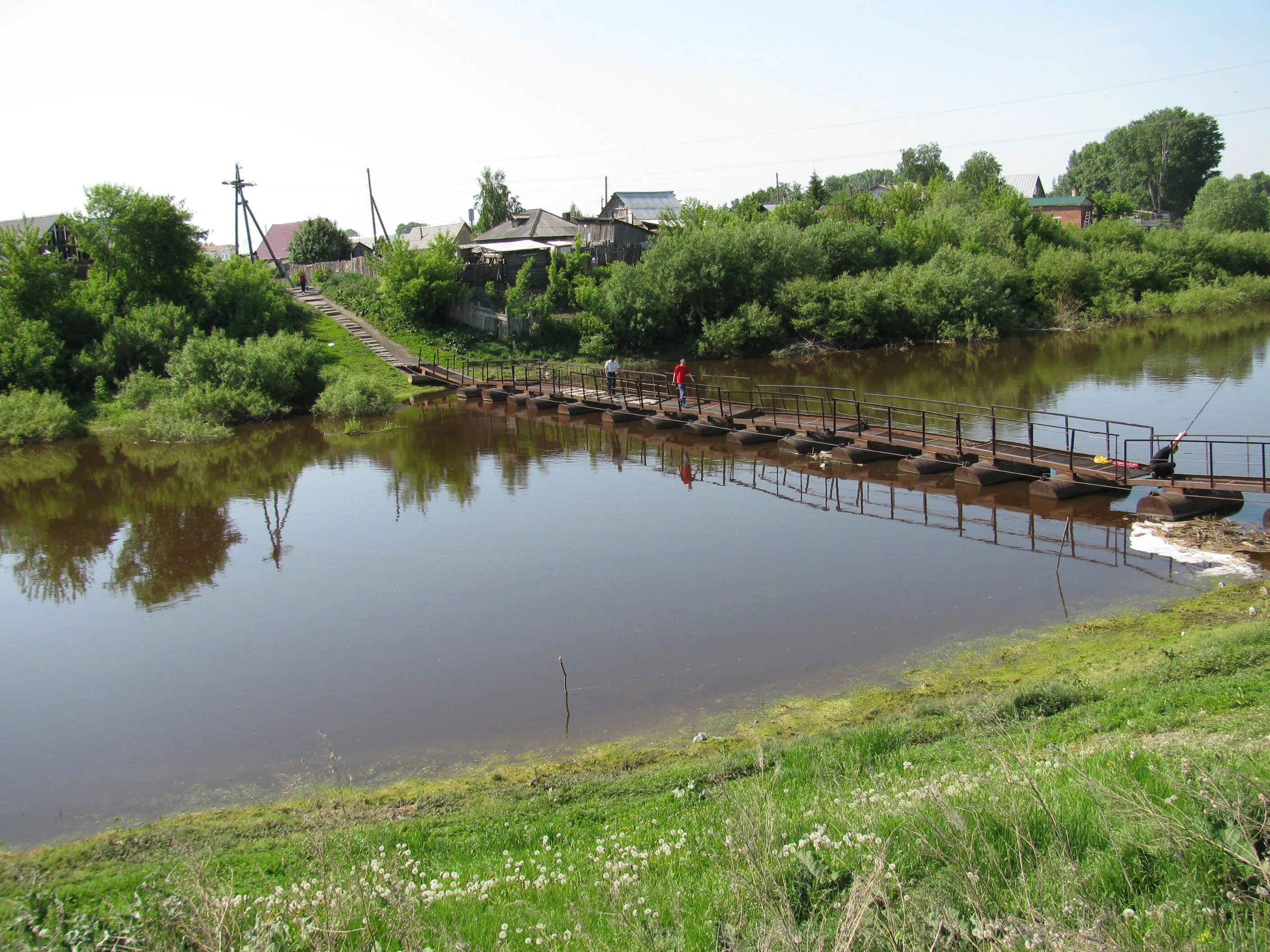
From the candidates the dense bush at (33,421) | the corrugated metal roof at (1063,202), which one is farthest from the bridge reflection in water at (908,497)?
the corrugated metal roof at (1063,202)

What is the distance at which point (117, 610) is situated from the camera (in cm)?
1570

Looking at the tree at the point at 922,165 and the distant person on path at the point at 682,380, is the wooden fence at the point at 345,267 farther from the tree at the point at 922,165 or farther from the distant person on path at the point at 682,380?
the tree at the point at 922,165

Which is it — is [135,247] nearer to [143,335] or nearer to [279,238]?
[143,335]

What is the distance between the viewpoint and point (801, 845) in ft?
17.4

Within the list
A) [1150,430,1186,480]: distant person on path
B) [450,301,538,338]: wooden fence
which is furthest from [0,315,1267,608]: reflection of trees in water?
[1150,430,1186,480]: distant person on path

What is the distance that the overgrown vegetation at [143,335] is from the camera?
35.6 m

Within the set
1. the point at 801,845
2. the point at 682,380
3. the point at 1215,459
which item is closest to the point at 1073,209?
the point at 682,380

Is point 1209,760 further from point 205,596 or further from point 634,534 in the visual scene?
point 205,596

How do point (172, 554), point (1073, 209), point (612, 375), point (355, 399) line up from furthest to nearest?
point (1073, 209)
point (355, 399)
point (612, 375)
point (172, 554)

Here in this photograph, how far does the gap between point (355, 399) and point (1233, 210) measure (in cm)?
7616

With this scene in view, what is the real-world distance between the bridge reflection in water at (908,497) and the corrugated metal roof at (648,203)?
4349 cm

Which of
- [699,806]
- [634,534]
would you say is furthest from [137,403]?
[699,806]

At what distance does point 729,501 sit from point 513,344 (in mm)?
30359

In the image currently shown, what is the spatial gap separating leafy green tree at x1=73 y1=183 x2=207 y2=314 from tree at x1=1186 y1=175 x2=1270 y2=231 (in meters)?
72.6
